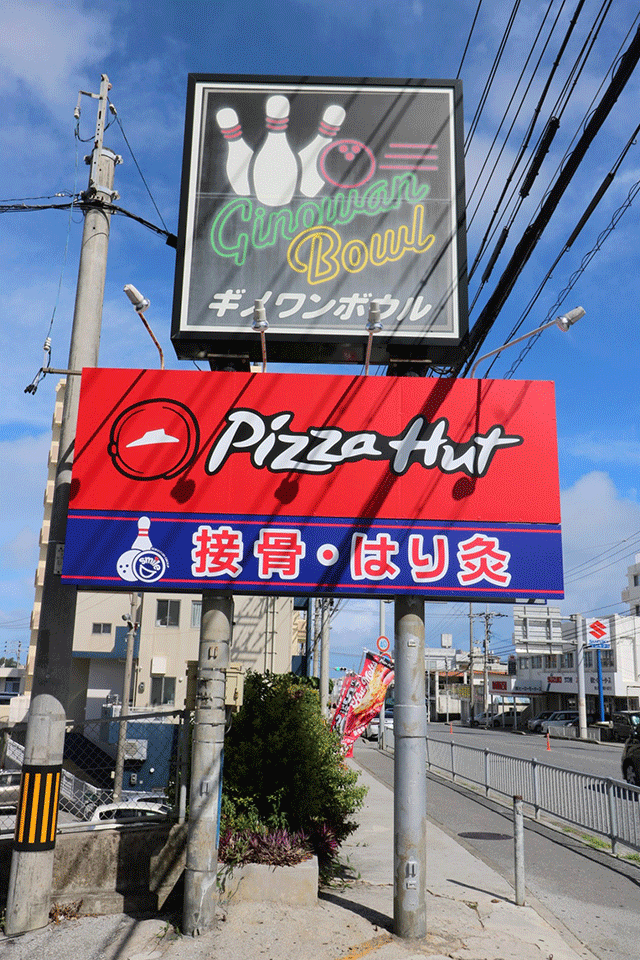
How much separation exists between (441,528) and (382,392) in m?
1.77

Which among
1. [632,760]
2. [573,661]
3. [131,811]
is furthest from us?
[573,661]

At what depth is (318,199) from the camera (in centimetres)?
1009

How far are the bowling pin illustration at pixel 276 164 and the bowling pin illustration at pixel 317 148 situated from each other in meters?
0.14

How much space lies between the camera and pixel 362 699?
21.8 m

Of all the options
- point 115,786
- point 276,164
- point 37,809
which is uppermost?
point 276,164

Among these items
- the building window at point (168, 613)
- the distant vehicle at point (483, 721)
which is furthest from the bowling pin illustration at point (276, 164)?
the distant vehicle at point (483, 721)

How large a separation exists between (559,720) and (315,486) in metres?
51.3

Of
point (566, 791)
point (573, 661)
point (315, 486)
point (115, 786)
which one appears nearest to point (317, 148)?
point (315, 486)

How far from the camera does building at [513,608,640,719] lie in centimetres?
5684

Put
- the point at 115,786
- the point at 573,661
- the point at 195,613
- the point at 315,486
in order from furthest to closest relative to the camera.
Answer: the point at 573,661
the point at 195,613
the point at 115,786
the point at 315,486

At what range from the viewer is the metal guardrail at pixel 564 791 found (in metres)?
11.7

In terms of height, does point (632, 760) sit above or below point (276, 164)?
below

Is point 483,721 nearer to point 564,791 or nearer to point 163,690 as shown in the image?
point 163,690

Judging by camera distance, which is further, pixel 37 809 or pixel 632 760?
pixel 632 760
